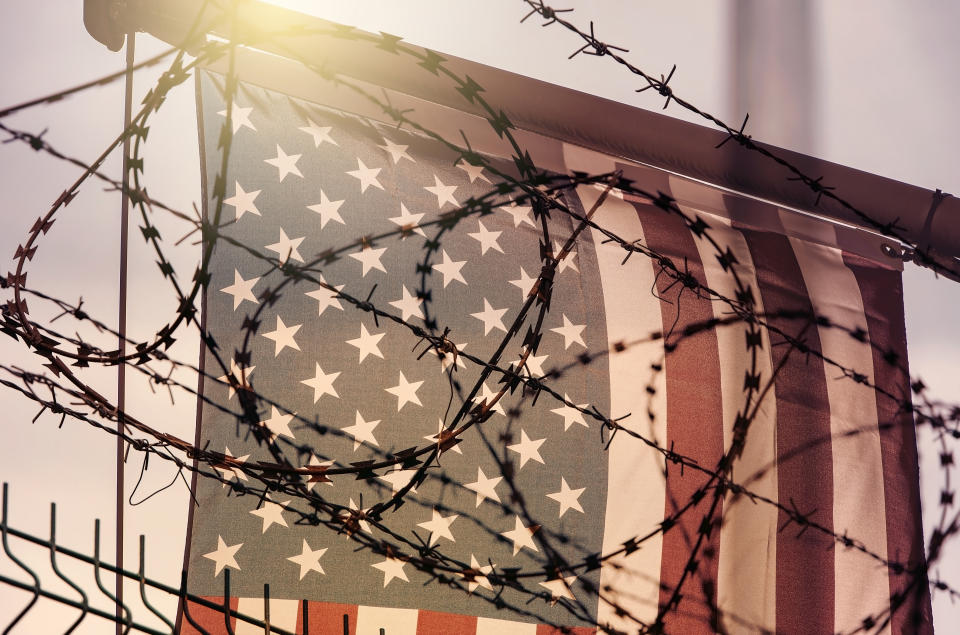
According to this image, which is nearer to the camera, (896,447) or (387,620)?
(387,620)

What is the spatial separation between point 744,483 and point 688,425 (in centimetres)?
27

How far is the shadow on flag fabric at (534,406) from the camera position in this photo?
2.24 metres

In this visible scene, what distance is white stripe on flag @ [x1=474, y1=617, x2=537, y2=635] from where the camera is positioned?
2229 mm

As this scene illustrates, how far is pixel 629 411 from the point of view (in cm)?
244

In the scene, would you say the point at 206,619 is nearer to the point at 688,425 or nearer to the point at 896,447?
the point at 688,425

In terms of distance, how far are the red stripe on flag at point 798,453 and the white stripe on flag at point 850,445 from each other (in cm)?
4

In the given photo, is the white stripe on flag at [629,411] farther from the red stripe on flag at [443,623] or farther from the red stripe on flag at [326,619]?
the red stripe on flag at [326,619]

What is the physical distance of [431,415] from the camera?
2.36 metres

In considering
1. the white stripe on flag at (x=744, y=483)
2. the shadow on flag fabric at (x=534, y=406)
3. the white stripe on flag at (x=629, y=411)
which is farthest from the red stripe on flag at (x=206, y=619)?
the white stripe on flag at (x=744, y=483)

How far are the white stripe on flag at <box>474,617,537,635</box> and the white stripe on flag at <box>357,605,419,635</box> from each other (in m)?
0.22

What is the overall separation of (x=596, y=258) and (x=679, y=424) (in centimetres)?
67

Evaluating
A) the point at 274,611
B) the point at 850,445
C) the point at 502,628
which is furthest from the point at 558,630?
the point at 850,445

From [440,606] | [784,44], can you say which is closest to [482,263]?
[440,606]

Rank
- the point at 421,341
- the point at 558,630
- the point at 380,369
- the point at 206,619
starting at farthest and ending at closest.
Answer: the point at 380,369 < the point at 558,630 < the point at 206,619 < the point at 421,341
